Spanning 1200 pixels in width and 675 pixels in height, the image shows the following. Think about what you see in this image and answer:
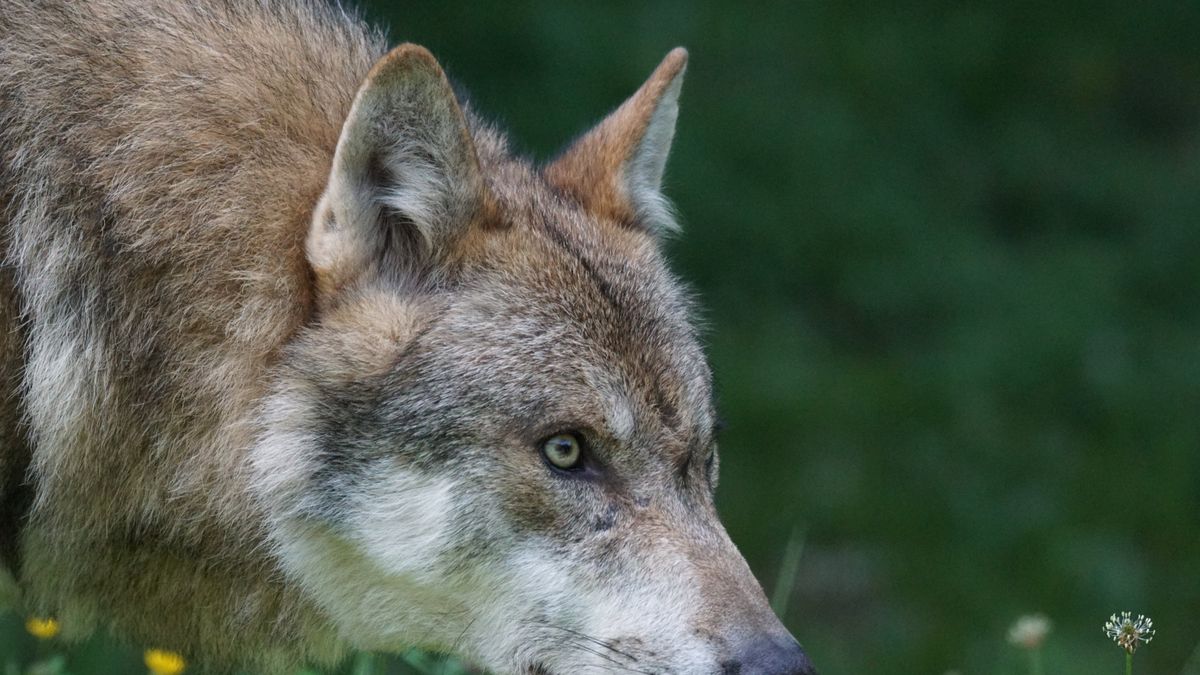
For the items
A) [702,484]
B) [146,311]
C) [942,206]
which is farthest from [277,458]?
[942,206]

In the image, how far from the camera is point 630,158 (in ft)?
16.5

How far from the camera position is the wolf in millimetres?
4203

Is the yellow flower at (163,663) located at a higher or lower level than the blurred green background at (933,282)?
lower

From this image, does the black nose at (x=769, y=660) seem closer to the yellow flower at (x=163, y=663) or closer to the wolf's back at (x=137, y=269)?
the wolf's back at (x=137, y=269)

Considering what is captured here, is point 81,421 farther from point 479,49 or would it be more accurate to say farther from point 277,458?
point 479,49

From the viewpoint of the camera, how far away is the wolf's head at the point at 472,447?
417 centimetres

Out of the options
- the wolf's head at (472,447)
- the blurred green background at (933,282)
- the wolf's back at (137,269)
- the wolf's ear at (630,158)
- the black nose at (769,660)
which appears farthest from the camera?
the blurred green background at (933,282)

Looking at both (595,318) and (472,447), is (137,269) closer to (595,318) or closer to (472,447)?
(472,447)

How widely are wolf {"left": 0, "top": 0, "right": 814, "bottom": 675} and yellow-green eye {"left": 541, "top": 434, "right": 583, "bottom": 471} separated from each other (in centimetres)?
1

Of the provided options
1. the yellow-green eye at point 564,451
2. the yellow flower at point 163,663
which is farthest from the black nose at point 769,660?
the yellow flower at point 163,663

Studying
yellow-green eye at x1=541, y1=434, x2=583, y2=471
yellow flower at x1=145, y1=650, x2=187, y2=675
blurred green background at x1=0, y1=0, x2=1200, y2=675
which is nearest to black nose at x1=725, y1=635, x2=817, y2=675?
yellow-green eye at x1=541, y1=434, x2=583, y2=471

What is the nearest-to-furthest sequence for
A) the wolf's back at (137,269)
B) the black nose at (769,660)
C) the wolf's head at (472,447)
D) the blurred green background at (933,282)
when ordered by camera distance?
the black nose at (769,660) → the wolf's head at (472,447) → the wolf's back at (137,269) → the blurred green background at (933,282)

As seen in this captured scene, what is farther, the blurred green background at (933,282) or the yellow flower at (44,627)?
the blurred green background at (933,282)

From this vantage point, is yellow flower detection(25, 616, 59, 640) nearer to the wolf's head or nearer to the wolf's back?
the wolf's back
